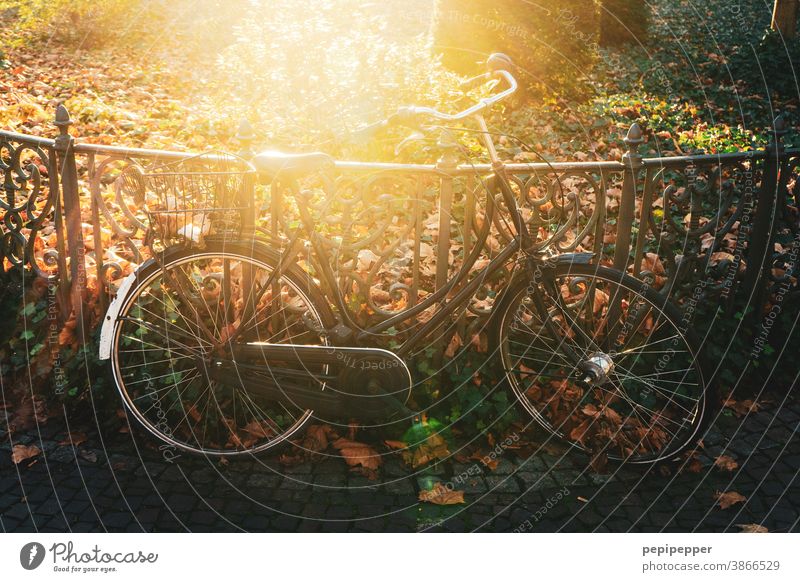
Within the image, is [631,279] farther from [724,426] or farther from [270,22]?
[270,22]

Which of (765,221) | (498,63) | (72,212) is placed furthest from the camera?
(765,221)

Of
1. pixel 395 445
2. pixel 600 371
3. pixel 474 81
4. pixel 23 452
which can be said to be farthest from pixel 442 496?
pixel 23 452

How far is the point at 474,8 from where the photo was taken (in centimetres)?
834

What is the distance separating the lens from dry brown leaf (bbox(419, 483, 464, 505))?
3.57 metres

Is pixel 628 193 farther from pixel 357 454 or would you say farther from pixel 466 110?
pixel 357 454

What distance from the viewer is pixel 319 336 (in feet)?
12.1

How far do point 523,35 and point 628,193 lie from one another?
15.4ft

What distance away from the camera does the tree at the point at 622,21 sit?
12008 mm

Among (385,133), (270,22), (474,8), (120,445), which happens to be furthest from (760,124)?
(120,445)

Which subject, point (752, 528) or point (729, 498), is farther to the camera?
point (729, 498)

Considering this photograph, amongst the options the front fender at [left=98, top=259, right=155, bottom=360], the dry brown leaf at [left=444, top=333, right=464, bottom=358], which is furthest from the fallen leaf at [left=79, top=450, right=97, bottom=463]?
the dry brown leaf at [left=444, top=333, right=464, bottom=358]

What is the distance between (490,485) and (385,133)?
4.41 m

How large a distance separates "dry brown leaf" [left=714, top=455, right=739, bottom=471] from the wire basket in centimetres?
289

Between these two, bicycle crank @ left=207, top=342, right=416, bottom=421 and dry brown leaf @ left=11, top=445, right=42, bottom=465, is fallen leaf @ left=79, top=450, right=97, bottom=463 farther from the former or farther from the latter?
bicycle crank @ left=207, top=342, right=416, bottom=421
